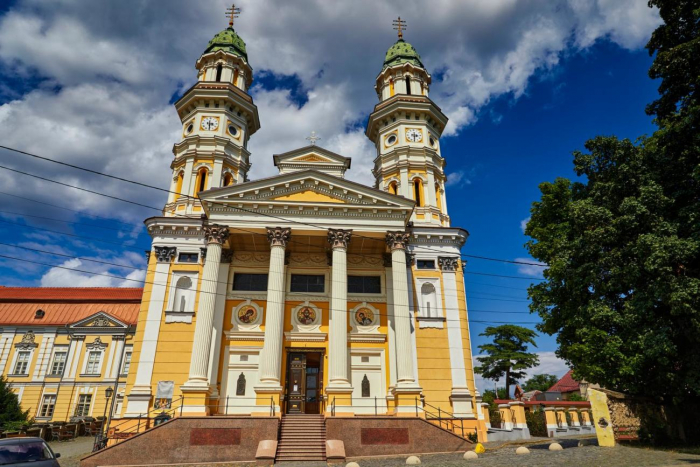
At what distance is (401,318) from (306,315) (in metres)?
5.28

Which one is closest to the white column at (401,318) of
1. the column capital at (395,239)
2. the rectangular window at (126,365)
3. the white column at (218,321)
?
the column capital at (395,239)

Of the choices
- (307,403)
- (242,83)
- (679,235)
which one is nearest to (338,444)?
(307,403)

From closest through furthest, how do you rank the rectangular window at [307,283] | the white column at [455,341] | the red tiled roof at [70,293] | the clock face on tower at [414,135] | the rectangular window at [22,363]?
the white column at [455,341], the rectangular window at [307,283], the clock face on tower at [414,135], the rectangular window at [22,363], the red tiled roof at [70,293]

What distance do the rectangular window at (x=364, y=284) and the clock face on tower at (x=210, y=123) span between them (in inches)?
524

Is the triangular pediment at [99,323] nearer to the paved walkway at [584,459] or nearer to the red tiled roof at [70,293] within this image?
the red tiled roof at [70,293]

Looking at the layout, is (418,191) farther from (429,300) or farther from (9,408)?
(9,408)

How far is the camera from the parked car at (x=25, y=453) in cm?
997

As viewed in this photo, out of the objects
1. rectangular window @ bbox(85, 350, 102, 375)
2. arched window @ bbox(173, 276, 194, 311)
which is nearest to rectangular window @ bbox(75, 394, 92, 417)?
rectangular window @ bbox(85, 350, 102, 375)

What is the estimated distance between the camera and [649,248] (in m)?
14.5

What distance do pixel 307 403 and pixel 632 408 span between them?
13877mm

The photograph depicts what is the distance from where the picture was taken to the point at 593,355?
1568 cm

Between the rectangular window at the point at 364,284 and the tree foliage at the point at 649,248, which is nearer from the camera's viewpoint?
the tree foliage at the point at 649,248

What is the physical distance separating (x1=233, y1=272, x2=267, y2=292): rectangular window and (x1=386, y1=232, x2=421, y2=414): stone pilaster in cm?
702

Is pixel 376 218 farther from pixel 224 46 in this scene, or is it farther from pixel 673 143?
pixel 224 46
